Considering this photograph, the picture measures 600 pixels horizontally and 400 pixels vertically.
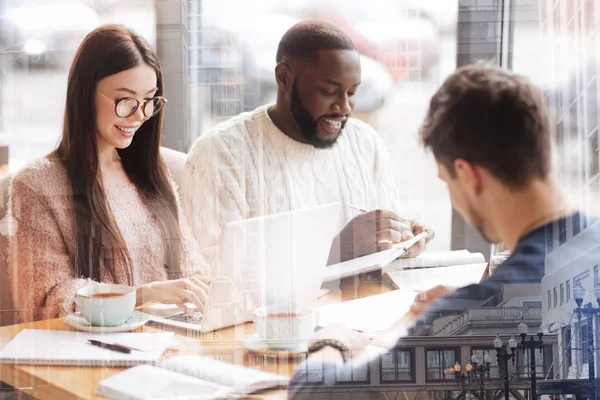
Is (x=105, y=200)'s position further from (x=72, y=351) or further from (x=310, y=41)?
(x=310, y=41)

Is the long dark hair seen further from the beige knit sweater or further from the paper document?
the paper document

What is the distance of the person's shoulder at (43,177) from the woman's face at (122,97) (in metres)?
0.14

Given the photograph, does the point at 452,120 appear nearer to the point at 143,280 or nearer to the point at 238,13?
the point at 238,13

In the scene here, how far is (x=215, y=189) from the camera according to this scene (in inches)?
82.3

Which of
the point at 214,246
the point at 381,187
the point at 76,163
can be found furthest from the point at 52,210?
the point at 381,187

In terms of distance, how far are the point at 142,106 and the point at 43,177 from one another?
0.32 meters

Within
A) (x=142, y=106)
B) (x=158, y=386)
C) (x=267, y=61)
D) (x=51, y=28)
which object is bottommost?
(x=158, y=386)

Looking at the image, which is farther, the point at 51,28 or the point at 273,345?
the point at 51,28

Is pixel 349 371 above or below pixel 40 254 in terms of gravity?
below

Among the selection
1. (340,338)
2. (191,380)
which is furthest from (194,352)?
(340,338)

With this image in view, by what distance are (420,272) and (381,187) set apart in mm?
243

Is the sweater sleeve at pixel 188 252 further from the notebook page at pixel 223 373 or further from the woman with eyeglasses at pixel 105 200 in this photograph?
the notebook page at pixel 223 373

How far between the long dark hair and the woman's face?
14 mm

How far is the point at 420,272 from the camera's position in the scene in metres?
2.09
